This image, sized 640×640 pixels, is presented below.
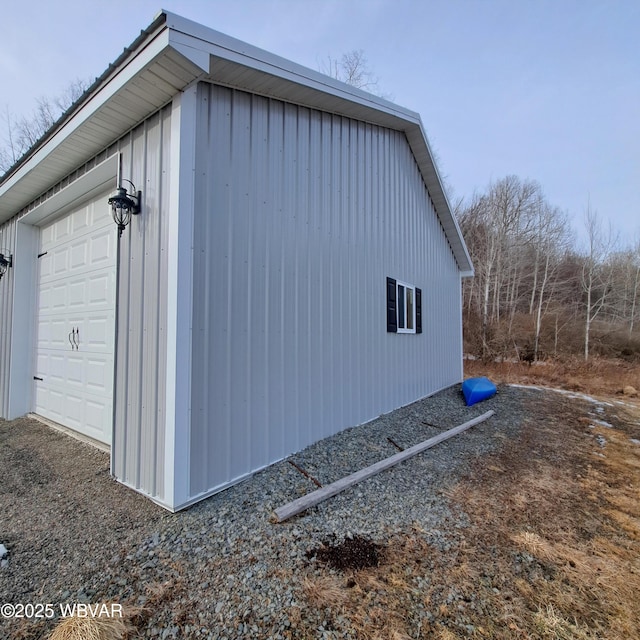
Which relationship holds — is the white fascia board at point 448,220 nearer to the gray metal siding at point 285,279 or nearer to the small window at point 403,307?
the gray metal siding at point 285,279

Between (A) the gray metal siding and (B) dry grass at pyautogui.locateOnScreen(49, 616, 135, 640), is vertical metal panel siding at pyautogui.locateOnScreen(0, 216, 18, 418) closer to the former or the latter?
(A) the gray metal siding

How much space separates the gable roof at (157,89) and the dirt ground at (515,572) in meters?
3.48

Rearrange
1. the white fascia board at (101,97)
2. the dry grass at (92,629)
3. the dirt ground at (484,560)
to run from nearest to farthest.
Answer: the dry grass at (92,629), the dirt ground at (484,560), the white fascia board at (101,97)

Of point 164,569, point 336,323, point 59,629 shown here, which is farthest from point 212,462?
point 336,323

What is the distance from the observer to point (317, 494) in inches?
104

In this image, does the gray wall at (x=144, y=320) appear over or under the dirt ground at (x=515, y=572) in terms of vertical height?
over

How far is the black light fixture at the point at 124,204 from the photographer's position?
9.03 ft

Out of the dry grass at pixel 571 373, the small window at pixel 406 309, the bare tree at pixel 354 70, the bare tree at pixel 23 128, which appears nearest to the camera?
the small window at pixel 406 309

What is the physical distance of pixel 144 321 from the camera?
268 centimetres

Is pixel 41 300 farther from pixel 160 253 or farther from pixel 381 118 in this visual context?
pixel 381 118

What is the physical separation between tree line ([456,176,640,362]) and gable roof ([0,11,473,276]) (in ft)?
45.9

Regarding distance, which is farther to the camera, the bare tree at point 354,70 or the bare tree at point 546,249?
the bare tree at point 546,249

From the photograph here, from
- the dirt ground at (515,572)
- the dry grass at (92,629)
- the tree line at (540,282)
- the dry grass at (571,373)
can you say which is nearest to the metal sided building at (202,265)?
the dry grass at (92,629)

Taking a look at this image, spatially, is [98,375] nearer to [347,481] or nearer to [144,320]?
[144,320]
